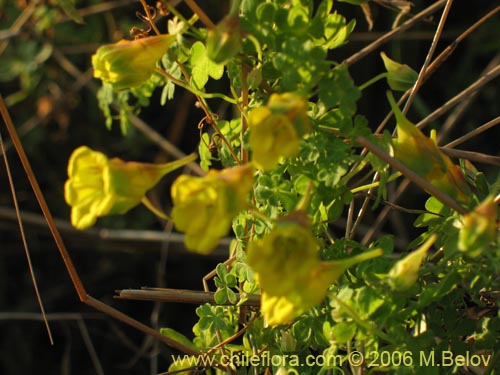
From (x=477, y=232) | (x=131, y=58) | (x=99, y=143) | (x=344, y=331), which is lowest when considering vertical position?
(x=99, y=143)

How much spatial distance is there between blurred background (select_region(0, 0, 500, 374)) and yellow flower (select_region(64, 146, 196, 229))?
115cm

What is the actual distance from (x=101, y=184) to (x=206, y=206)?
5.1 inches

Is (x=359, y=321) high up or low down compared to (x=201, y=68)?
down

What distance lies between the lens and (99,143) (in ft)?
7.39

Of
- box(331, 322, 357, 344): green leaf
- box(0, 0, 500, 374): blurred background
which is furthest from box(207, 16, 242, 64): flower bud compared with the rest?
box(0, 0, 500, 374): blurred background

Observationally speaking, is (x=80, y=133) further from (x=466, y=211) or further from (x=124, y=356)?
(x=466, y=211)

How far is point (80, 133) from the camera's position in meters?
2.28

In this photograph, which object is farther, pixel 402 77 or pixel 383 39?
pixel 383 39

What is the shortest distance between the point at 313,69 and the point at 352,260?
0.19 m

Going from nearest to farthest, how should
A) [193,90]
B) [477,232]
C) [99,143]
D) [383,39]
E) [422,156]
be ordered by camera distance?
[477,232] → [422,156] → [193,90] → [383,39] → [99,143]

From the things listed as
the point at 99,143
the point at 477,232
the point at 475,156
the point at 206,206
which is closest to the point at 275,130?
the point at 206,206

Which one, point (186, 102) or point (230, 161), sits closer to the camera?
point (230, 161)

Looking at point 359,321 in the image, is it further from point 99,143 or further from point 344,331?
point 99,143

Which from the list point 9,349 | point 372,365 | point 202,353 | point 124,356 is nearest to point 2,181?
point 9,349
